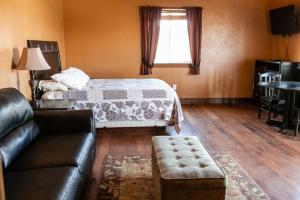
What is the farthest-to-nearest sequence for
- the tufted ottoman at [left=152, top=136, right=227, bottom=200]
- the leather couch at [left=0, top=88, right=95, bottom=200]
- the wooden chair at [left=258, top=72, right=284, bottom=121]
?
the wooden chair at [left=258, top=72, right=284, bottom=121], the tufted ottoman at [left=152, top=136, right=227, bottom=200], the leather couch at [left=0, top=88, right=95, bottom=200]

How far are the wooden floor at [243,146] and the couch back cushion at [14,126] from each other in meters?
0.75

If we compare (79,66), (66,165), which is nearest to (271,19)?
(79,66)

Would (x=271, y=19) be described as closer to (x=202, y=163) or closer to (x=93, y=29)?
(x=93, y=29)

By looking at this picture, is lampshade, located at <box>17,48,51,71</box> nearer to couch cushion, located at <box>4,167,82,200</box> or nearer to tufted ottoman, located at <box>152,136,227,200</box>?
couch cushion, located at <box>4,167,82,200</box>

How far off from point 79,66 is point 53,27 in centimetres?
120

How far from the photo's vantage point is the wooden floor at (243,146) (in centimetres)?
278

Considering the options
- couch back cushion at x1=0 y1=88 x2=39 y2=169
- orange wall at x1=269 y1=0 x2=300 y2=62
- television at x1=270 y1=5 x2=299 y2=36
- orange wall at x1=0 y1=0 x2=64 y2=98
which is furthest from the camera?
orange wall at x1=269 y1=0 x2=300 y2=62

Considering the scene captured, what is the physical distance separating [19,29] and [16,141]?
1.84m

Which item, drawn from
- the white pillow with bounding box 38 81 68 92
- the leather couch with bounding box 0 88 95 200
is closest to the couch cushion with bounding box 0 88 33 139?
the leather couch with bounding box 0 88 95 200

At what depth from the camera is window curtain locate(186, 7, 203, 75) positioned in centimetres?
602

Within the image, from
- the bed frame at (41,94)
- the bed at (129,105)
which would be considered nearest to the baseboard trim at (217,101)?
the bed frame at (41,94)

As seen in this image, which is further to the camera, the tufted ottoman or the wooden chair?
the wooden chair

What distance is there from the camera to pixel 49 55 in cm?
464

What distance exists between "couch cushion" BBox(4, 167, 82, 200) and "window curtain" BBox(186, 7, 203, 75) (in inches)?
Result: 185
